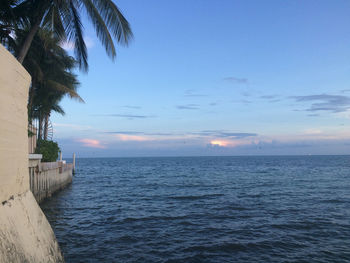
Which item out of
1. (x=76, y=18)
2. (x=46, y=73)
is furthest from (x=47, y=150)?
(x=76, y=18)

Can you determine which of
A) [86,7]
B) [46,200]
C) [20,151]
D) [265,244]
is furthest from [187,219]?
[86,7]

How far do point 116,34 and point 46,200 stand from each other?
1225 cm

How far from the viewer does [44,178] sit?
1719cm

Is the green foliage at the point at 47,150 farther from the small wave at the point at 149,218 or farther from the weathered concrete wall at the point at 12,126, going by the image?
the weathered concrete wall at the point at 12,126

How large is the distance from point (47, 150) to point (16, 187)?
19.8 m

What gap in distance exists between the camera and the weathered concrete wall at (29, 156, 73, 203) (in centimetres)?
1459

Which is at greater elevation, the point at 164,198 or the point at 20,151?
the point at 20,151

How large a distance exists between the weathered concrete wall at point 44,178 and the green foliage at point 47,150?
4.14 ft

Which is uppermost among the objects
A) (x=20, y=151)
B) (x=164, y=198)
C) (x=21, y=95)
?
(x=21, y=95)

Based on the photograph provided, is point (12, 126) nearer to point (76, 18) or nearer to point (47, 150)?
point (76, 18)

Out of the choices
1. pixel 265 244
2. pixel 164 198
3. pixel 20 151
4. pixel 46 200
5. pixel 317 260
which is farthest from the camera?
pixel 164 198

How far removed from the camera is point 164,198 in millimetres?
18938

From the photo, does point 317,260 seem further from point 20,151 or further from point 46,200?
point 46,200

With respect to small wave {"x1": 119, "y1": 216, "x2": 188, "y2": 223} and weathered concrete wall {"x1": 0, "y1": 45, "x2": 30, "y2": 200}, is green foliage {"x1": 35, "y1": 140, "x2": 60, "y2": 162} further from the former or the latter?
weathered concrete wall {"x1": 0, "y1": 45, "x2": 30, "y2": 200}
